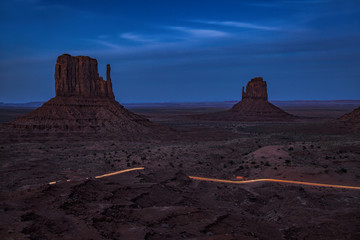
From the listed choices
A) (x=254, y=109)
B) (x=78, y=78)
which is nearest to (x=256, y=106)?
(x=254, y=109)

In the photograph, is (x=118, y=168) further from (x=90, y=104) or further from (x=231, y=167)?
(x=90, y=104)

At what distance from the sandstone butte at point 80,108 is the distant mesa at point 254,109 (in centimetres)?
5727

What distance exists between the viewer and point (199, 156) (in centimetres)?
2995

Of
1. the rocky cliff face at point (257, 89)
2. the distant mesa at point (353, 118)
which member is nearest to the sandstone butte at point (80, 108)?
the distant mesa at point (353, 118)

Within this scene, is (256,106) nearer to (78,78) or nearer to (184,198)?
(78,78)

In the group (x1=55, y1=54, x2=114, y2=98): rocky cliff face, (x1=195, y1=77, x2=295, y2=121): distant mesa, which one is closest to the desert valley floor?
(x1=55, y1=54, x2=114, y2=98): rocky cliff face

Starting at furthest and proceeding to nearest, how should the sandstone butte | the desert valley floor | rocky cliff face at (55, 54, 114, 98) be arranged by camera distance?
rocky cliff face at (55, 54, 114, 98)
the sandstone butte
the desert valley floor

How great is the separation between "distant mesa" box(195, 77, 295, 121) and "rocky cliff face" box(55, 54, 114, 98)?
2298 inches

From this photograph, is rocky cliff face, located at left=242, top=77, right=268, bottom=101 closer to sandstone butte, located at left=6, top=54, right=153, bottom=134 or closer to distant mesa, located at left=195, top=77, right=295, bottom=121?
distant mesa, located at left=195, top=77, right=295, bottom=121

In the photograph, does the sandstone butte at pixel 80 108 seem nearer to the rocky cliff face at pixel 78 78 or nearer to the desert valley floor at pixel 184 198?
the rocky cliff face at pixel 78 78

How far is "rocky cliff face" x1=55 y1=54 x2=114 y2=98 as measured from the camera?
5484 cm

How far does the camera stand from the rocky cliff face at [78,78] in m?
54.8

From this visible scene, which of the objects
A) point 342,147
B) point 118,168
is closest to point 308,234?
point 118,168

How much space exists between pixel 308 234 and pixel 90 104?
49469 mm
